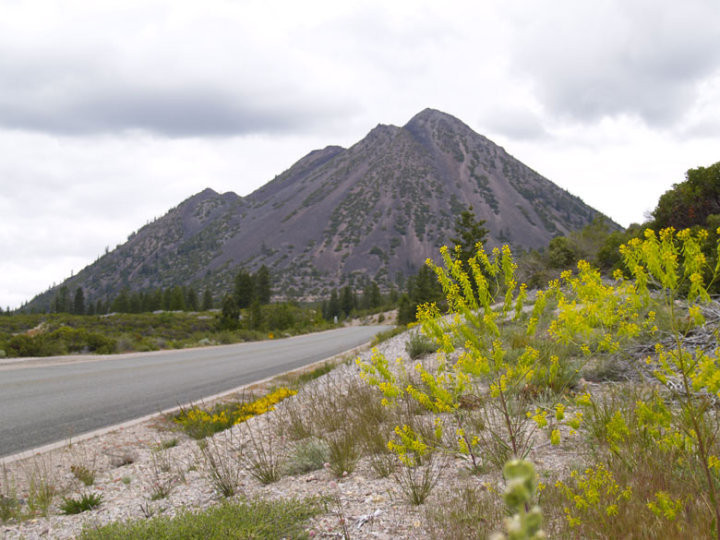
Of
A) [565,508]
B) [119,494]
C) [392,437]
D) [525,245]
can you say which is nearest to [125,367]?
[119,494]

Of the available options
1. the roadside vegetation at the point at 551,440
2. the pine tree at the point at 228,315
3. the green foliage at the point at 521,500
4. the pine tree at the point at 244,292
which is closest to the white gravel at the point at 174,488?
the roadside vegetation at the point at 551,440

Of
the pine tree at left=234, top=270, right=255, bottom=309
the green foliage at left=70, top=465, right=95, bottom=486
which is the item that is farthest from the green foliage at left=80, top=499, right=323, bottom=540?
the pine tree at left=234, top=270, right=255, bottom=309

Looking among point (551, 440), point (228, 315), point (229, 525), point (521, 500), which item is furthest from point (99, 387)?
point (228, 315)

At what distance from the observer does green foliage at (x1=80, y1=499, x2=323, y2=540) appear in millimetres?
2701

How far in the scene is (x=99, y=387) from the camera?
9.80 metres

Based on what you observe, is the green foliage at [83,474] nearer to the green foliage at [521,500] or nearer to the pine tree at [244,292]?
the green foliage at [521,500]

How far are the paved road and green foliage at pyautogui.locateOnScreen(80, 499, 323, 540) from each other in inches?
162

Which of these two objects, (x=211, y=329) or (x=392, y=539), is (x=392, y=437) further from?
(x=211, y=329)

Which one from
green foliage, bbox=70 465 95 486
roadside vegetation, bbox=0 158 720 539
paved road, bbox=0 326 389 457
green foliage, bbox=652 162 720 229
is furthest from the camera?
green foliage, bbox=652 162 720 229

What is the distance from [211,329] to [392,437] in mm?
29527

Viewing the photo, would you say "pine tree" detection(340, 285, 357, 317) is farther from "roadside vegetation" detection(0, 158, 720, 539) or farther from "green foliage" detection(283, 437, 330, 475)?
"roadside vegetation" detection(0, 158, 720, 539)

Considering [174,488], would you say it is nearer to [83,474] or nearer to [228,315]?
[83,474]

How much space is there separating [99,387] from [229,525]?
8.66 m

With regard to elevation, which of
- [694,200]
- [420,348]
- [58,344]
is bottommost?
[420,348]
